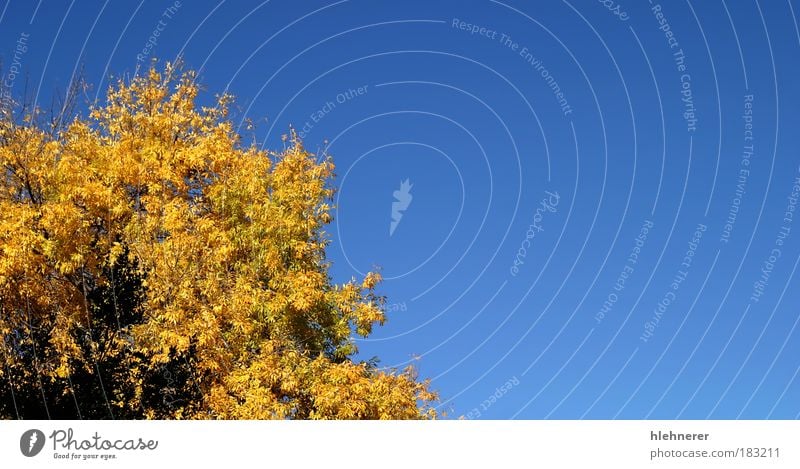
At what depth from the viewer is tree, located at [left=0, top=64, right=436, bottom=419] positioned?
73.7 ft

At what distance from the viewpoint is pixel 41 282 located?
2369 cm
